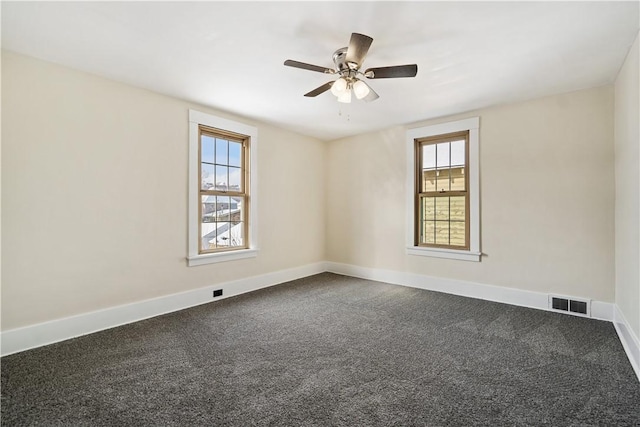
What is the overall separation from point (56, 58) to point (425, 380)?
4030mm

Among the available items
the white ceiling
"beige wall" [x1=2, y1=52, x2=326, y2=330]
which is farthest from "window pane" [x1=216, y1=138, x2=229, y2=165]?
the white ceiling

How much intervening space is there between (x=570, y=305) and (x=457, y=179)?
1.99 meters

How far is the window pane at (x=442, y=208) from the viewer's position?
446 centimetres

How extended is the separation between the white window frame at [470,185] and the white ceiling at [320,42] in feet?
2.03

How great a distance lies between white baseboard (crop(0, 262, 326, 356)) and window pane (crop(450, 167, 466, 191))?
3140 mm

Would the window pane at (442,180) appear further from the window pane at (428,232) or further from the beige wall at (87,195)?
the beige wall at (87,195)

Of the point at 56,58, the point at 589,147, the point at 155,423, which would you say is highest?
the point at 56,58

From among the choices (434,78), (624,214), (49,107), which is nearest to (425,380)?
(624,214)

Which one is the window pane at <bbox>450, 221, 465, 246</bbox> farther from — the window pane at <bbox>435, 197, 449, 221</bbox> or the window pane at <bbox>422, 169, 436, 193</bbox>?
the window pane at <bbox>422, 169, 436, 193</bbox>

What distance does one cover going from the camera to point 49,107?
2.73 meters

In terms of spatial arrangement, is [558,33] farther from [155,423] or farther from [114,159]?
[114,159]

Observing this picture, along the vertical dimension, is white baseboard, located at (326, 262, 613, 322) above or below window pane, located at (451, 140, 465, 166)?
below

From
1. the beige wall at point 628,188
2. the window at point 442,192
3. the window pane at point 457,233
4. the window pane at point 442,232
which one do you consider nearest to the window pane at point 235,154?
the window at point 442,192

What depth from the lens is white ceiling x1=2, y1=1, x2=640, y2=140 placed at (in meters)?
2.05
